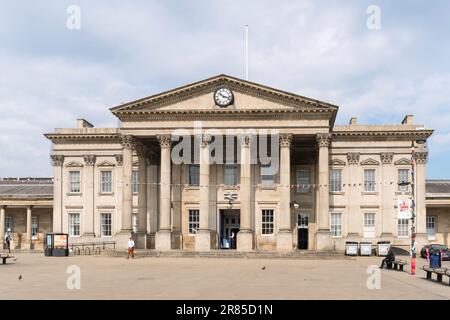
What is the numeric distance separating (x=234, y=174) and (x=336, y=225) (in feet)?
32.5

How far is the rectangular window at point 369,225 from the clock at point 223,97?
16108 millimetres

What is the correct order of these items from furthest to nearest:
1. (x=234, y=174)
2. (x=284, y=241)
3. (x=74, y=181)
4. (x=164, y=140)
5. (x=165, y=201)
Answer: (x=74, y=181) < (x=234, y=174) < (x=164, y=140) < (x=165, y=201) < (x=284, y=241)

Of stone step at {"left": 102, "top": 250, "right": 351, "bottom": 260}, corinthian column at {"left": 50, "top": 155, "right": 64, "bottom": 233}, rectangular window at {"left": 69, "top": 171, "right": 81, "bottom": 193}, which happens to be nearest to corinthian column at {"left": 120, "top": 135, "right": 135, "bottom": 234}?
stone step at {"left": 102, "top": 250, "right": 351, "bottom": 260}

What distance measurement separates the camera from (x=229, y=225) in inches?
2089

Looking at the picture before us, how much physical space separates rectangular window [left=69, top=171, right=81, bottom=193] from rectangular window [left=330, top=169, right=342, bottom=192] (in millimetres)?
22889

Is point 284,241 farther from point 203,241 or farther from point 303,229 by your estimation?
point 303,229

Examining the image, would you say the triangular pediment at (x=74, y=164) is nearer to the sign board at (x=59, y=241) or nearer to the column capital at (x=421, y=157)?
the sign board at (x=59, y=241)

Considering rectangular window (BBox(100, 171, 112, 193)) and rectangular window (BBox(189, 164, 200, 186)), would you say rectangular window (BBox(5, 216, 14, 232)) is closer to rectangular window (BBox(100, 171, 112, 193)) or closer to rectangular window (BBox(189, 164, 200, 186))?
rectangular window (BBox(100, 171, 112, 193))

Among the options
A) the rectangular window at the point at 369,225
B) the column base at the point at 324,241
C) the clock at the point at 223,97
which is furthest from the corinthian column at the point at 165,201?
the rectangular window at the point at 369,225

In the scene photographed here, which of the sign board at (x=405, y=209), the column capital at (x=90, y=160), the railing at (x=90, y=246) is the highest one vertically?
the column capital at (x=90, y=160)

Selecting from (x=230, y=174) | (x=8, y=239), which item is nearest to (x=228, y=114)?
(x=230, y=174)

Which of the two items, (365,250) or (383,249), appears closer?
(383,249)

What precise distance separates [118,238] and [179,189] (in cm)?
766

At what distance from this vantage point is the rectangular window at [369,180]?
53.3 meters
